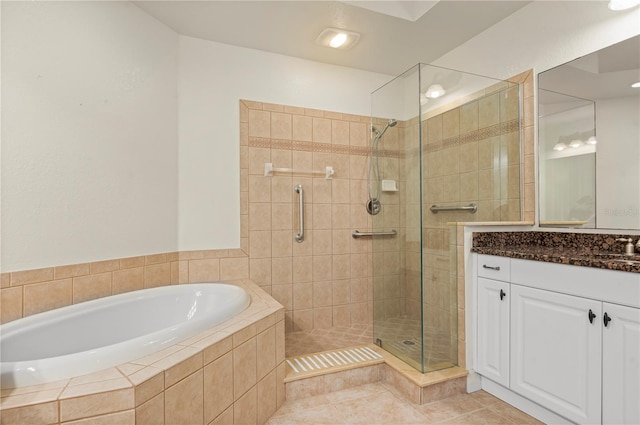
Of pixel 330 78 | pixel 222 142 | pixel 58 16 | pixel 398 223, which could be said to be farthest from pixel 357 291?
pixel 58 16

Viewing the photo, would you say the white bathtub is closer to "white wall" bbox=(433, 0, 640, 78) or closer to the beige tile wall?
the beige tile wall

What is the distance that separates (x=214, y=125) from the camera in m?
2.61

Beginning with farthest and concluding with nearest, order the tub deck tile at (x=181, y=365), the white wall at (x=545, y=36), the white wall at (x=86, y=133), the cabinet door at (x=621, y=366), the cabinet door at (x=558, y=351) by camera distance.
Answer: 1. the white wall at (x=545, y=36)
2. the white wall at (x=86, y=133)
3. the cabinet door at (x=558, y=351)
4. the cabinet door at (x=621, y=366)
5. the tub deck tile at (x=181, y=365)

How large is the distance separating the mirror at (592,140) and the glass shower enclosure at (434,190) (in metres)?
0.21

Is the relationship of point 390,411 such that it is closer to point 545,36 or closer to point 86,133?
point 86,133

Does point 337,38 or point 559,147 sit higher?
point 337,38

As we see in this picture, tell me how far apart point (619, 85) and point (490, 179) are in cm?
82

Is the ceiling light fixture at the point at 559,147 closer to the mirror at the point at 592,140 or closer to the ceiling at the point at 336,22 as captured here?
the mirror at the point at 592,140

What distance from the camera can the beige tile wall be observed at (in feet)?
8.96

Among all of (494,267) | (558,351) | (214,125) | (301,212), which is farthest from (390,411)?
(214,125)

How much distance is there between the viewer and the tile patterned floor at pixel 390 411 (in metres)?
1.74

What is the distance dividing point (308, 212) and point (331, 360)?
48.3 inches

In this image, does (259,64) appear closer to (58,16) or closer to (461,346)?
(58,16)

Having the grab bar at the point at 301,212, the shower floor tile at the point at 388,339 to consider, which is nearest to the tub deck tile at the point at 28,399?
the shower floor tile at the point at 388,339
